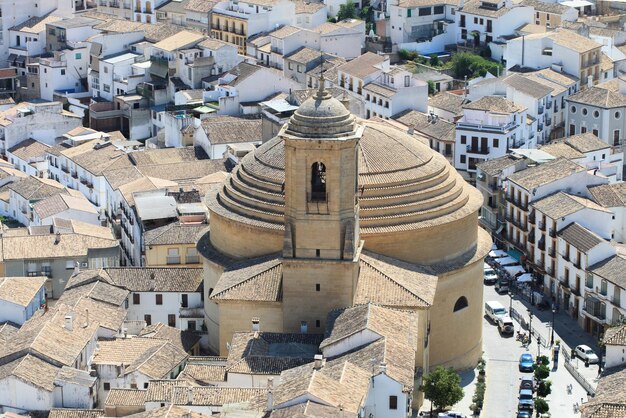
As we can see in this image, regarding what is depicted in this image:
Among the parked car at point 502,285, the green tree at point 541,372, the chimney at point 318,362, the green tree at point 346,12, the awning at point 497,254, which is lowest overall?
the parked car at point 502,285

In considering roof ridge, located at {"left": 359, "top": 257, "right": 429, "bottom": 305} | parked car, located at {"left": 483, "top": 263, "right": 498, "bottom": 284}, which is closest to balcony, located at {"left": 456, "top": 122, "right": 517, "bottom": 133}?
parked car, located at {"left": 483, "top": 263, "right": 498, "bottom": 284}

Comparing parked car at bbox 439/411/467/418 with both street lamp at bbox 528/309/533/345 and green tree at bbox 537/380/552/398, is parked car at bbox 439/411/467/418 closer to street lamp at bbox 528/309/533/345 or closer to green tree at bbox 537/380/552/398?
green tree at bbox 537/380/552/398

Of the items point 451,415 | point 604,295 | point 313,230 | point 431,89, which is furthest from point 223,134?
→ point 451,415

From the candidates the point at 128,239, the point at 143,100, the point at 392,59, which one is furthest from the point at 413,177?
the point at 392,59

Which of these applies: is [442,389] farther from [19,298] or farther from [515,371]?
[19,298]

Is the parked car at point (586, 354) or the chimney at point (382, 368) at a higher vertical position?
the chimney at point (382, 368)

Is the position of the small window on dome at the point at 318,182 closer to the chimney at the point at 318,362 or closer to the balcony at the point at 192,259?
the chimney at the point at 318,362

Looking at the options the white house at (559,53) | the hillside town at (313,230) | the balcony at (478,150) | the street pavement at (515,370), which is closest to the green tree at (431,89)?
the hillside town at (313,230)
